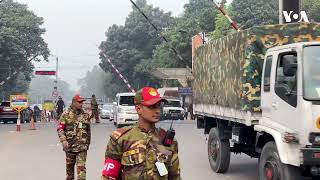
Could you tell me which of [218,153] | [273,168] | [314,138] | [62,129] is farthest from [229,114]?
[62,129]

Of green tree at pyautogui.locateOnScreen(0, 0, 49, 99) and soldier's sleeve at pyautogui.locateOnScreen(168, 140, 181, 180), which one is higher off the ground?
green tree at pyautogui.locateOnScreen(0, 0, 49, 99)

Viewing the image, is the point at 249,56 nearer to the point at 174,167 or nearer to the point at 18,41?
the point at 174,167

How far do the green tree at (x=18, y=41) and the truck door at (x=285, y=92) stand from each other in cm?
4027

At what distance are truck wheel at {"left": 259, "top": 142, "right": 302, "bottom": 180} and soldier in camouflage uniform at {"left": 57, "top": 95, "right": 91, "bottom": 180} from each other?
2.65 meters

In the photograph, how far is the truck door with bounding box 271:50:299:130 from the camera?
6.67m

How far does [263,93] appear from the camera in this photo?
7.61 metres

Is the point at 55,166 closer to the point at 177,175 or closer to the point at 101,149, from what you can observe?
the point at 101,149

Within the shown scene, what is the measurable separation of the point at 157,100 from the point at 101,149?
11558 millimetres

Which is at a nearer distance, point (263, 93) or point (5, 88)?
point (263, 93)

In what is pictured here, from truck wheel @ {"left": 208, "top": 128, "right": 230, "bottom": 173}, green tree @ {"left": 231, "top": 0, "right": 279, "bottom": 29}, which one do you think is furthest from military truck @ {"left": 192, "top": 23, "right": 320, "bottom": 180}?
green tree @ {"left": 231, "top": 0, "right": 279, "bottom": 29}

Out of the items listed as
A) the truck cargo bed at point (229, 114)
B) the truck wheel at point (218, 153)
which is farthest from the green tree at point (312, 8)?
the truck wheel at point (218, 153)

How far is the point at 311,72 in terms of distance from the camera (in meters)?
6.70

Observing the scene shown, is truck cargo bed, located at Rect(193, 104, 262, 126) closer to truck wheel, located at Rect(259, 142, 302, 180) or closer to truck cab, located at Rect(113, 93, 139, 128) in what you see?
truck wheel, located at Rect(259, 142, 302, 180)

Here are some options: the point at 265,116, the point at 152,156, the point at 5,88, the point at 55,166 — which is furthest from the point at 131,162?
the point at 5,88
